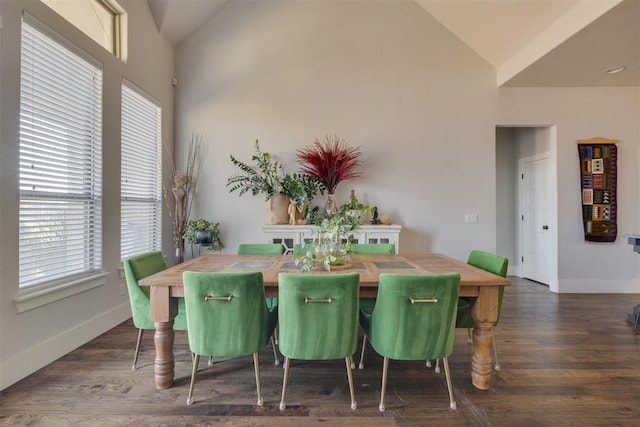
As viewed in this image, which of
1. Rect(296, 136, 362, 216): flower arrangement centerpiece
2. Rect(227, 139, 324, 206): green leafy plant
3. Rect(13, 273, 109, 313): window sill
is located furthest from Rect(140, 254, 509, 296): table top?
Rect(227, 139, 324, 206): green leafy plant

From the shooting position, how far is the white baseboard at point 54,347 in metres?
2.03

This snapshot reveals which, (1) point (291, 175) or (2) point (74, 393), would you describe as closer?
(2) point (74, 393)

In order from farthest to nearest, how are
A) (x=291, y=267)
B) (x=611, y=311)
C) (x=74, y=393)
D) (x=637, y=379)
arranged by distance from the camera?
(x=611, y=311) < (x=291, y=267) < (x=637, y=379) < (x=74, y=393)

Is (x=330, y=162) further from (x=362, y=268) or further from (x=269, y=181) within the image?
(x=362, y=268)

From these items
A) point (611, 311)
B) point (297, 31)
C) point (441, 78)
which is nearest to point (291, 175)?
point (297, 31)

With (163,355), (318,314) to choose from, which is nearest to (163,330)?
(163,355)

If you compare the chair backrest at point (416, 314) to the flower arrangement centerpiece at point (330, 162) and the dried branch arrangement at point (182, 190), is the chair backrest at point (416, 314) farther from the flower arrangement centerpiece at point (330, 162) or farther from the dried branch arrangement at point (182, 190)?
the dried branch arrangement at point (182, 190)

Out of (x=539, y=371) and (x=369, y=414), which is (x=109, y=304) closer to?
(x=369, y=414)

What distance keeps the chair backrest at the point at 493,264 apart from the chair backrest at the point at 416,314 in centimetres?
46

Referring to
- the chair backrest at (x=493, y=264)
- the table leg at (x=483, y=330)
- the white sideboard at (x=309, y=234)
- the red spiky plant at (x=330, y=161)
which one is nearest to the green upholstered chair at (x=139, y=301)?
the white sideboard at (x=309, y=234)

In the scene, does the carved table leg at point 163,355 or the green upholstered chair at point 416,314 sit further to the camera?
the carved table leg at point 163,355

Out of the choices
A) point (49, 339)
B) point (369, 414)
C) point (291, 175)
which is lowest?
point (369, 414)

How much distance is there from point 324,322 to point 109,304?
96.5 inches

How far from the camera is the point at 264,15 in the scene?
424cm
